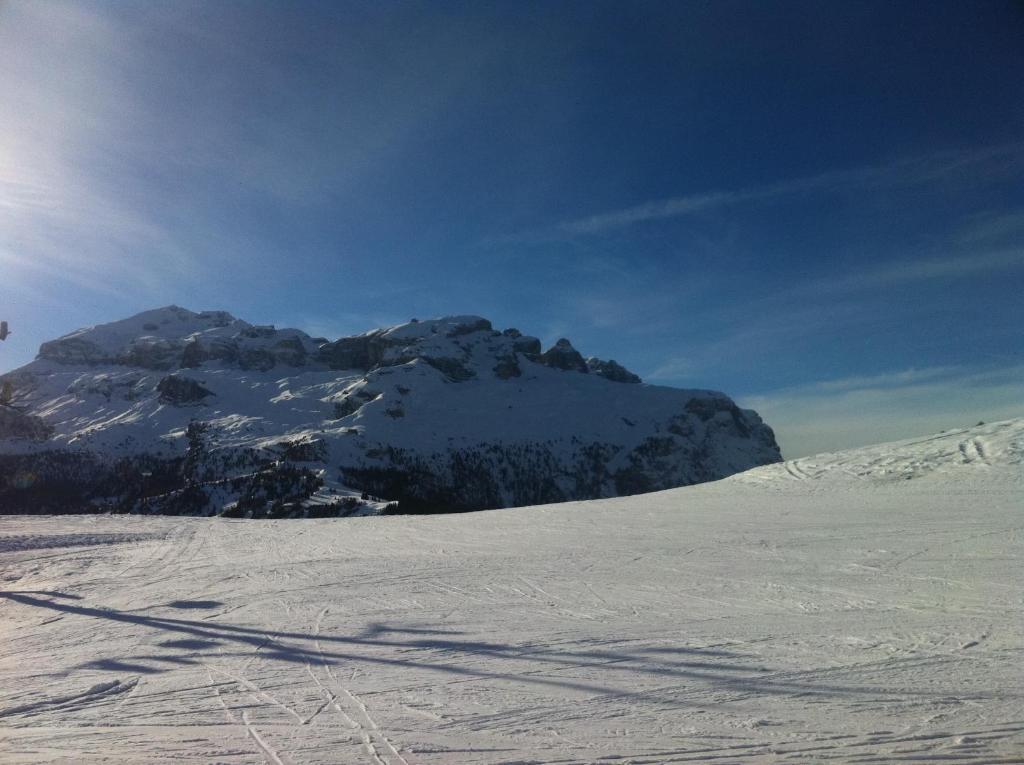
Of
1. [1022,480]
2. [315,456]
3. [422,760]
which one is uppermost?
[315,456]

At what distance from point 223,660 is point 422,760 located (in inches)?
156

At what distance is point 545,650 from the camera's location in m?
7.73

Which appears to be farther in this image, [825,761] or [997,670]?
[997,670]

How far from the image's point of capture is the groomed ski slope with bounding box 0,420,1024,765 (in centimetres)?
539

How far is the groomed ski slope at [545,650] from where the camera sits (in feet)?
17.7

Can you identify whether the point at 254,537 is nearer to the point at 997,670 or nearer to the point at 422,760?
the point at 422,760

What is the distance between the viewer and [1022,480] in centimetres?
1989

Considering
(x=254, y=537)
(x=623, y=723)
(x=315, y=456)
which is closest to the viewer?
(x=623, y=723)

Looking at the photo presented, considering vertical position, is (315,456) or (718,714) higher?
(315,456)

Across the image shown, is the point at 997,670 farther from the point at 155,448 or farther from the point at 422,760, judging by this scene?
the point at 155,448

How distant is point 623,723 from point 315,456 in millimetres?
157091

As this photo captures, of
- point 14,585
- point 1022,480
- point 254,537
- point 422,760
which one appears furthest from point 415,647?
point 1022,480

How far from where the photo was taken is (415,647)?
26.5 feet

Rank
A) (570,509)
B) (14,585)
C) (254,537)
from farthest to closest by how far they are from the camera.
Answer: (570,509), (254,537), (14,585)
